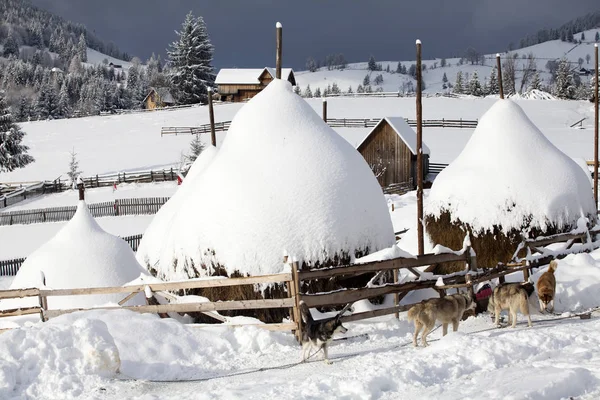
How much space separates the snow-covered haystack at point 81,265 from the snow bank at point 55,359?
486cm

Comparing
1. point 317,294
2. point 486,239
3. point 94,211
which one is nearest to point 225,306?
point 317,294

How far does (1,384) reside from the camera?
22.1 ft

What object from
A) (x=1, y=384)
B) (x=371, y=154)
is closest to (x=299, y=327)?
(x=1, y=384)

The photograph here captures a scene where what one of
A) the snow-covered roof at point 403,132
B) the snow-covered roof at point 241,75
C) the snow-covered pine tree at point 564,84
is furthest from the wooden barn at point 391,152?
the snow-covered pine tree at point 564,84

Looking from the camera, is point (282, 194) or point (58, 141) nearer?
point (282, 194)

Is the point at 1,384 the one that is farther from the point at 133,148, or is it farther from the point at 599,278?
the point at 133,148

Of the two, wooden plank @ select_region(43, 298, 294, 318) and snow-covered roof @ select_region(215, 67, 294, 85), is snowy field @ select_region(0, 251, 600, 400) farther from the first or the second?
snow-covered roof @ select_region(215, 67, 294, 85)

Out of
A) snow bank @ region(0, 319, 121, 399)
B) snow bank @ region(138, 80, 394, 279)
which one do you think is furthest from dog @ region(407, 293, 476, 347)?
snow bank @ region(0, 319, 121, 399)

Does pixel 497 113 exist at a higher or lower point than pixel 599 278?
higher

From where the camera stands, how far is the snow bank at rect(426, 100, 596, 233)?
14625 millimetres

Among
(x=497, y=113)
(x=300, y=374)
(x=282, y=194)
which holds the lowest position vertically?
(x=300, y=374)

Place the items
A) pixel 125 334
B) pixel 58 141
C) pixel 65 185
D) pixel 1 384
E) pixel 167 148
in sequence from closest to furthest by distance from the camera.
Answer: pixel 1 384, pixel 125 334, pixel 65 185, pixel 167 148, pixel 58 141

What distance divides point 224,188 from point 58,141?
64442 mm

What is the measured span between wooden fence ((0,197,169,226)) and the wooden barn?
578 inches
